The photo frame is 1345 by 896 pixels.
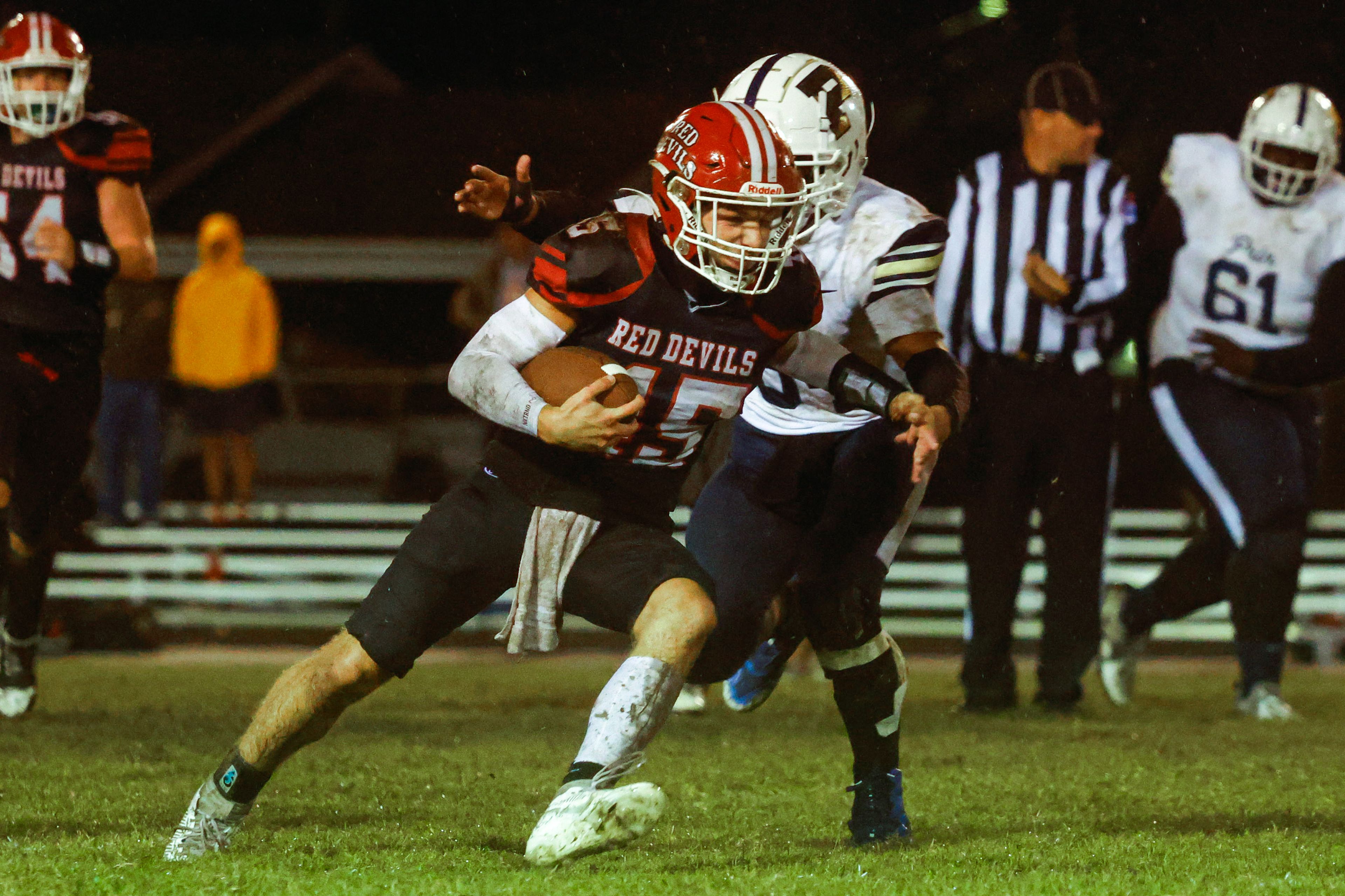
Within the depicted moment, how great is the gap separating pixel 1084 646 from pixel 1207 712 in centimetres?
46

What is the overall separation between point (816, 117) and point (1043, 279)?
1996mm

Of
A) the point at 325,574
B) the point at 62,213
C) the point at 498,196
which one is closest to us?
the point at 498,196

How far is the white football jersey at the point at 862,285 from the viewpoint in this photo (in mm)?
3857

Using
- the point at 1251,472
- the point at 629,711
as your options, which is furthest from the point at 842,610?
the point at 1251,472

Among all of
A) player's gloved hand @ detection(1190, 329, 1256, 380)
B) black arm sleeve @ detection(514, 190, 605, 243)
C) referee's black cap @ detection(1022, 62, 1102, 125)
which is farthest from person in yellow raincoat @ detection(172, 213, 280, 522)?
black arm sleeve @ detection(514, 190, 605, 243)

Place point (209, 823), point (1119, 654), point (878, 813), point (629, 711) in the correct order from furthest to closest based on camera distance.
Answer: point (1119, 654)
point (878, 813)
point (209, 823)
point (629, 711)

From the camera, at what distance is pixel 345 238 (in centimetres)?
1377

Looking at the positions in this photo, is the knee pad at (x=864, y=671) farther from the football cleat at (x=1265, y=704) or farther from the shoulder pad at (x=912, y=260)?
the football cleat at (x=1265, y=704)

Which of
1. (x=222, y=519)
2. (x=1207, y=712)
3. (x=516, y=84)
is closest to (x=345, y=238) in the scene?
(x=516, y=84)

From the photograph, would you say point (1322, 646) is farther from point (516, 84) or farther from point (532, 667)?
point (516, 84)

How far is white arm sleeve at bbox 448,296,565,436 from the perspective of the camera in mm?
3166

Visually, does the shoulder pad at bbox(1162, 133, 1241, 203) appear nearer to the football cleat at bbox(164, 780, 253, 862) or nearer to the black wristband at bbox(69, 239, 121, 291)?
the black wristband at bbox(69, 239, 121, 291)

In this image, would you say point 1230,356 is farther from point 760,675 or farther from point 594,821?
point 594,821

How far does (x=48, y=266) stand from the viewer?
214 inches
